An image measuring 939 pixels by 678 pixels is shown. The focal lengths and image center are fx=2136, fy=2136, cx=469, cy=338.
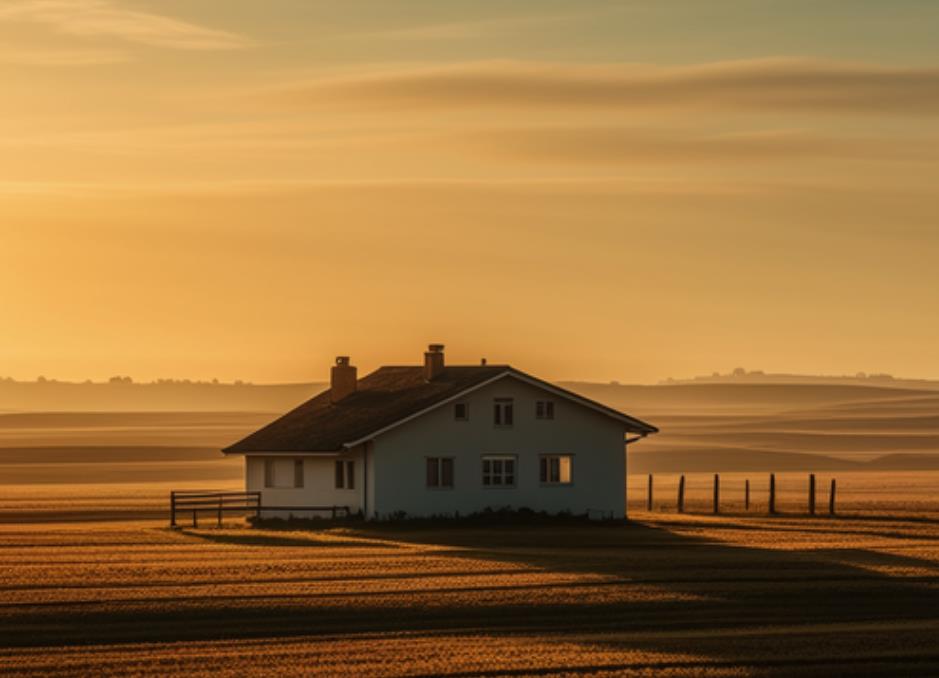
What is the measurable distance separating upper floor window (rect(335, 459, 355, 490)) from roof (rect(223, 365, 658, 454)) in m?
0.96

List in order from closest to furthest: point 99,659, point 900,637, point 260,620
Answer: point 99,659, point 900,637, point 260,620

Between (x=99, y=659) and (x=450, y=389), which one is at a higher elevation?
(x=450, y=389)

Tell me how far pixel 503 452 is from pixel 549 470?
Answer: 194 cm

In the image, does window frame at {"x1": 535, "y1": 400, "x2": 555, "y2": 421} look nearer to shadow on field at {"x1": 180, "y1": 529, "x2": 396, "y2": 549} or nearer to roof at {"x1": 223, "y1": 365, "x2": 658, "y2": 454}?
roof at {"x1": 223, "y1": 365, "x2": 658, "y2": 454}

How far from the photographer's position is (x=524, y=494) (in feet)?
229

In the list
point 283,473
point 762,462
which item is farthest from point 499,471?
point 762,462

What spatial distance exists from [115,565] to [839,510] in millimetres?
35748

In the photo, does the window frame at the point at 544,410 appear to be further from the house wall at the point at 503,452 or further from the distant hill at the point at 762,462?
the distant hill at the point at 762,462

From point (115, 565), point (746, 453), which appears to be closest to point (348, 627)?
point (115, 565)

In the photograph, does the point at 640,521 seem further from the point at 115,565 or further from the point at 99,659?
the point at 99,659

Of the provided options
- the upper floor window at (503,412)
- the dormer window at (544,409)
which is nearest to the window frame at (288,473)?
the upper floor window at (503,412)

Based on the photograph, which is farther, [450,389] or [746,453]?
[746,453]

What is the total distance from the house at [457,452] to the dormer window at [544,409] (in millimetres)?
47

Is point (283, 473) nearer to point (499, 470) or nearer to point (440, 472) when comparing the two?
Answer: point (440, 472)
